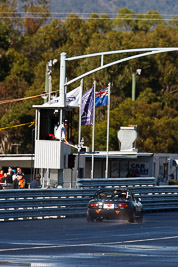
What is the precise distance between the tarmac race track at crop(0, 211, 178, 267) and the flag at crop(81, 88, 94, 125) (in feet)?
37.2

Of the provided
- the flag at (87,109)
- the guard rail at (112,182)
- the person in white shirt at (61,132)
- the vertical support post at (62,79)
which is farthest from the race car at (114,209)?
the flag at (87,109)

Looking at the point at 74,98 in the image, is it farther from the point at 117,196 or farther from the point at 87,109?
the point at 117,196

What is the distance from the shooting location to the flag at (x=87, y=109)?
1383 inches

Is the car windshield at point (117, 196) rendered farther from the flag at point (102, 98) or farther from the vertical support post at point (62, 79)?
the flag at point (102, 98)

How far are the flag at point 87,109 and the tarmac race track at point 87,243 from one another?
11.3 m

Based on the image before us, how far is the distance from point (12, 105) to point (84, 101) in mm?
40607

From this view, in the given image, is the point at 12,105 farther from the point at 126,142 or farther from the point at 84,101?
the point at 84,101

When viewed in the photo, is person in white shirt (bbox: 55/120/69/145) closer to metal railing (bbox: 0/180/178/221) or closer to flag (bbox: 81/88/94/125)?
metal railing (bbox: 0/180/178/221)

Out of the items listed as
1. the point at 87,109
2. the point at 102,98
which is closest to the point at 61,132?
the point at 87,109

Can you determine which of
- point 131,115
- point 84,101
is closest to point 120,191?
point 84,101

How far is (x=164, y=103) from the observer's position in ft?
268

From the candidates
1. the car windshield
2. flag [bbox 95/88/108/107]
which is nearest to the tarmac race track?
the car windshield

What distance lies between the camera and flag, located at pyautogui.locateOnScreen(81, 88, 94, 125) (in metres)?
35.1

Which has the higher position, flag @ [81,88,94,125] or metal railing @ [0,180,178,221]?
flag @ [81,88,94,125]
